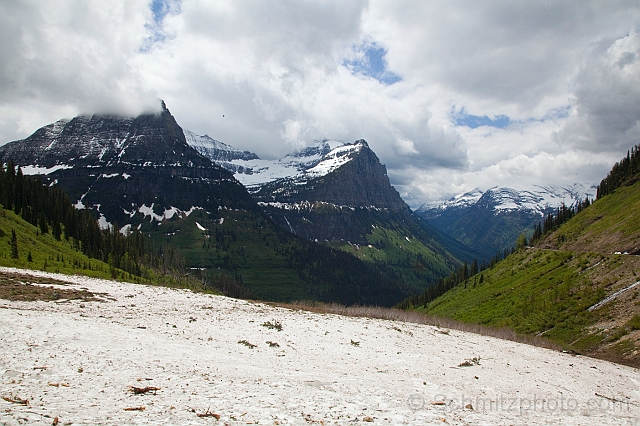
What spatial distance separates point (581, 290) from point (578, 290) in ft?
2.94

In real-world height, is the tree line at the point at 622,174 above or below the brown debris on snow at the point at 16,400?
above

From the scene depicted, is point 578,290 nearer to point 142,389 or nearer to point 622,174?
point 142,389

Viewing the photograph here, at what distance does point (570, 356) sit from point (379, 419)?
42.0 metres

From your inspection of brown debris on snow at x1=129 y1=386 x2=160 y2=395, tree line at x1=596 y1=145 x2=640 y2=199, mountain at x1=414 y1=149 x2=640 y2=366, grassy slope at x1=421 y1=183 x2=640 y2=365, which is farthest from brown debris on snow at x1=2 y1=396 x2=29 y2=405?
tree line at x1=596 y1=145 x2=640 y2=199

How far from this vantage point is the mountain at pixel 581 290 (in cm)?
5219

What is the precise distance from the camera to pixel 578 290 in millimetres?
68938

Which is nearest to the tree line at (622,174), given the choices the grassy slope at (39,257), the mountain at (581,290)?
the mountain at (581,290)

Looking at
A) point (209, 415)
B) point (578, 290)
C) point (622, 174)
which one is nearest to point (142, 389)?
point (209, 415)

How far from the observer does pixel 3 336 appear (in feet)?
61.5

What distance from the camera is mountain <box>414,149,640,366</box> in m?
52.2

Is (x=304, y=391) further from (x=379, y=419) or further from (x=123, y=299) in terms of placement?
(x=123, y=299)

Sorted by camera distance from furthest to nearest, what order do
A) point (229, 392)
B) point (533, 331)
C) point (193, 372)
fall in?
point (533, 331), point (193, 372), point (229, 392)

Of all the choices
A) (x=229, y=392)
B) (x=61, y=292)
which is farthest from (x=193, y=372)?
(x=61, y=292)

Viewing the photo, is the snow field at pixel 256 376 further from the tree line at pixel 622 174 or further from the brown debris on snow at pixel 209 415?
the tree line at pixel 622 174
